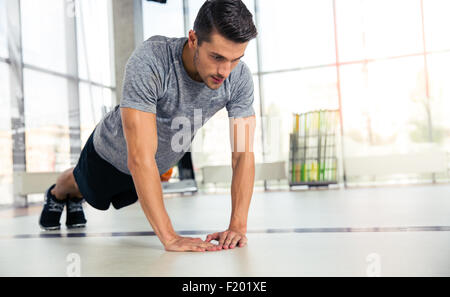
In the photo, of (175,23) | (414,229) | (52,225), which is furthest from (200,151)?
(414,229)

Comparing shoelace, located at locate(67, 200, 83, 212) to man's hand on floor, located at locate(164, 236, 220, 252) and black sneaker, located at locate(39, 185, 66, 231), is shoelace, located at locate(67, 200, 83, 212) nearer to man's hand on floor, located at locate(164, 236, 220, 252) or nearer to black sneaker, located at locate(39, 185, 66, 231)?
black sneaker, located at locate(39, 185, 66, 231)

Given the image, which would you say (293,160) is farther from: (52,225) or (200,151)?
(52,225)

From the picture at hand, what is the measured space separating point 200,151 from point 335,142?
285cm

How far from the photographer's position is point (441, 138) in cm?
819

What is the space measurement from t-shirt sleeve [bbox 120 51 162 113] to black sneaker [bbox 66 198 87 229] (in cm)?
118

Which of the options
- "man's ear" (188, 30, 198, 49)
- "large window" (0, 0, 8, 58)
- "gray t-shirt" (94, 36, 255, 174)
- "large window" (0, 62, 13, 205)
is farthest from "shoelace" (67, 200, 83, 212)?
"large window" (0, 0, 8, 58)

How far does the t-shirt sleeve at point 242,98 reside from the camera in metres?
1.66

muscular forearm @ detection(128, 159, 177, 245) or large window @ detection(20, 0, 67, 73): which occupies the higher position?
large window @ detection(20, 0, 67, 73)

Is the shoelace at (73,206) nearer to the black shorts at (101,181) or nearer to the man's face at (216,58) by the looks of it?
the black shorts at (101,181)

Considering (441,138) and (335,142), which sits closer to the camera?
(335,142)

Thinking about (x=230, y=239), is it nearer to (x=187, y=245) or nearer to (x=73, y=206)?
(x=187, y=245)

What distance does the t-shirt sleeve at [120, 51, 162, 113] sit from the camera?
140cm

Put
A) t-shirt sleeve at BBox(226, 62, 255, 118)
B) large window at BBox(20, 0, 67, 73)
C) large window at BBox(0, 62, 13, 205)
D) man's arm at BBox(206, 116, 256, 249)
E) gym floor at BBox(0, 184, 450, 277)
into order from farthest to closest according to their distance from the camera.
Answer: large window at BBox(20, 0, 67, 73), large window at BBox(0, 62, 13, 205), t-shirt sleeve at BBox(226, 62, 255, 118), man's arm at BBox(206, 116, 256, 249), gym floor at BBox(0, 184, 450, 277)

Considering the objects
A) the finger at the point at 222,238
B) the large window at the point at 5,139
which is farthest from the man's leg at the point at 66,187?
the large window at the point at 5,139
